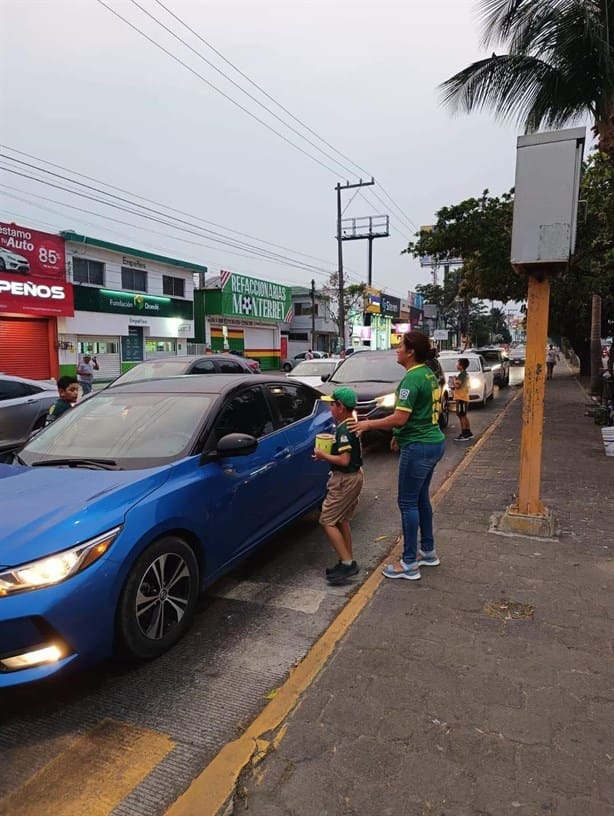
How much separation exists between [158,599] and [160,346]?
28.4 meters

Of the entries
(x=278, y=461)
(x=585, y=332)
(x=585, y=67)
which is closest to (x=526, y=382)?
(x=278, y=461)

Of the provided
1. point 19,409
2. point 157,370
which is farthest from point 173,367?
point 19,409

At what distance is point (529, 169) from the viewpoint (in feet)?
14.4

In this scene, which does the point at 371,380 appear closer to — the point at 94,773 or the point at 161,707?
the point at 161,707

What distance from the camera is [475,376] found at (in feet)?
48.0

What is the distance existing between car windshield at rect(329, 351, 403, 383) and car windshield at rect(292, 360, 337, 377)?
7.47 ft

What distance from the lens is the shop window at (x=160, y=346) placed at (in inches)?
1153

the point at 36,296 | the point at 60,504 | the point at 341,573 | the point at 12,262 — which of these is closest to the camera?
the point at 60,504

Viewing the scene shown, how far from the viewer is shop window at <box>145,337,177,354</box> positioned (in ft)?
96.1

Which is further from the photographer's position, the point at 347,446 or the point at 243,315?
the point at 243,315

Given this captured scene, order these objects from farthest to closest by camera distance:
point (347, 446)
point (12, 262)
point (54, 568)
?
point (12, 262) < point (347, 446) < point (54, 568)

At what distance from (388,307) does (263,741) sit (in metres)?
57.5

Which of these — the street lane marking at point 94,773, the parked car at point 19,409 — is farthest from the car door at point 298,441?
the parked car at point 19,409

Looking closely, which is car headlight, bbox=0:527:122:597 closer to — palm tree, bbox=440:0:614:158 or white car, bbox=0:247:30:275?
palm tree, bbox=440:0:614:158
